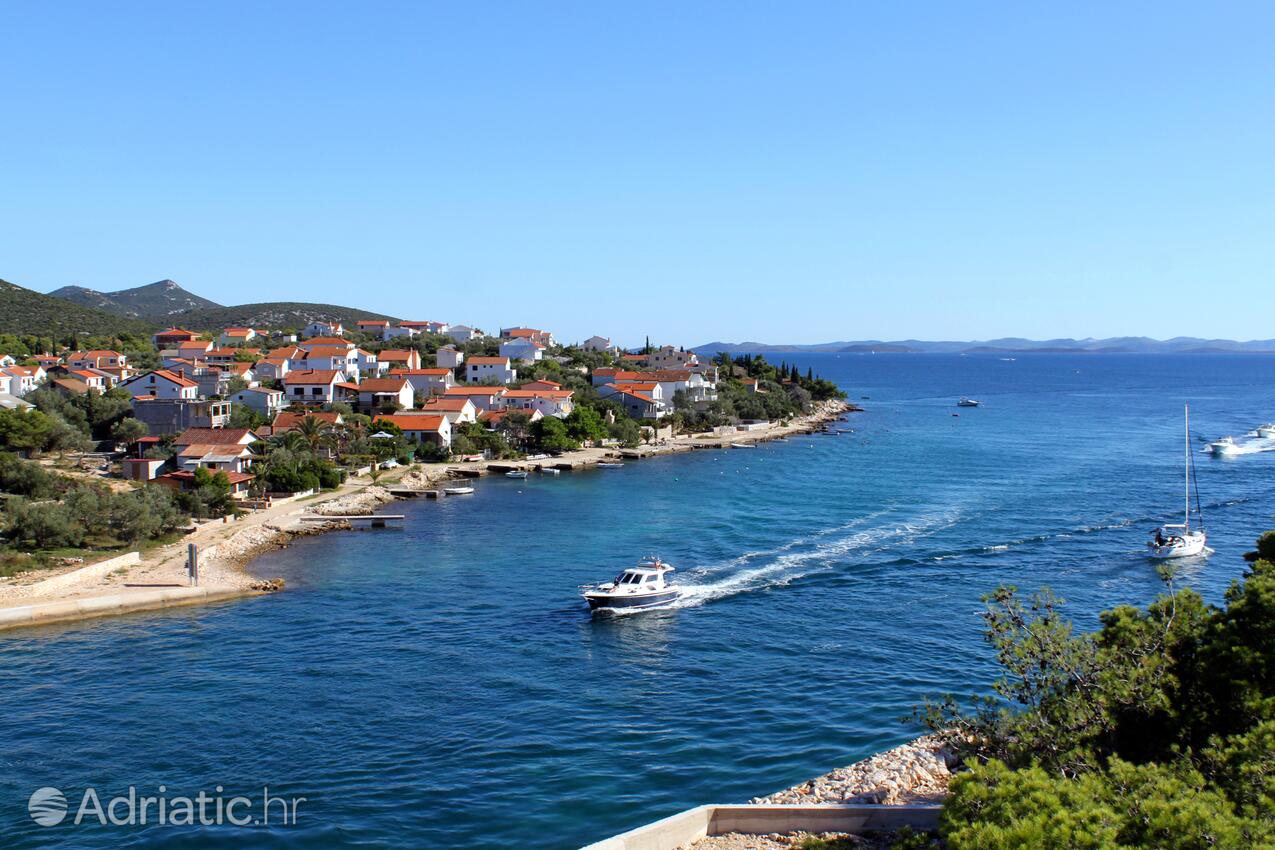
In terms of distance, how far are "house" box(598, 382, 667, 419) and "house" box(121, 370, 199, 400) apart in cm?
4085

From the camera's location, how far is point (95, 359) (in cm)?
9500

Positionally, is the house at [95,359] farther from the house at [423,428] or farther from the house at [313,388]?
the house at [423,428]

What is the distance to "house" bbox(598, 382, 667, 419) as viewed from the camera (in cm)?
9894

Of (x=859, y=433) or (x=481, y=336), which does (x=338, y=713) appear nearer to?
(x=859, y=433)

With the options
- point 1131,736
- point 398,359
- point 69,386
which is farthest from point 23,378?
point 1131,736

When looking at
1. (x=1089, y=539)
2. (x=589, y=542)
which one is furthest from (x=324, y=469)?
(x=1089, y=539)

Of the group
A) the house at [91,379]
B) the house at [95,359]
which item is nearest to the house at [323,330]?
the house at [95,359]

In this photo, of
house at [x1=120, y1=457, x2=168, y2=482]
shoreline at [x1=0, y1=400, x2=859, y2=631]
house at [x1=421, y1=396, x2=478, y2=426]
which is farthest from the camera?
house at [x1=421, y1=396, x2=478, y2=426]

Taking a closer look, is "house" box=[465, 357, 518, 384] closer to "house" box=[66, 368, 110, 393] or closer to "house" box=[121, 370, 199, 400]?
"house" box=[121, 370, 199, 400]


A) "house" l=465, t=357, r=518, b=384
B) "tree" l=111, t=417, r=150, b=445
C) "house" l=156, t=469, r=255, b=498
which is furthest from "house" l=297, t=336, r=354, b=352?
"house" l=156, t=469, r=255, b=498

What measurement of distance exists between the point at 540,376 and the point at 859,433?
3651 cm

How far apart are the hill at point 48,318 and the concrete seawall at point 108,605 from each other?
98929 millimetres

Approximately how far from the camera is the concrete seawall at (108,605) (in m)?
34.0

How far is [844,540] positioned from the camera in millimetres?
48062
